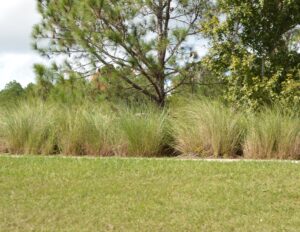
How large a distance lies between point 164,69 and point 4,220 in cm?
930

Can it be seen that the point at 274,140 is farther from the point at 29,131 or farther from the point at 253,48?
the point at 29,131

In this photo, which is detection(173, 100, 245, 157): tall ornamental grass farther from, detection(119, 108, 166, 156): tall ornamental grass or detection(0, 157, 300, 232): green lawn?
detection(0, 157, 300, 232): green lawn

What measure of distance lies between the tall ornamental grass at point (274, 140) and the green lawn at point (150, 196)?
4.30 feet

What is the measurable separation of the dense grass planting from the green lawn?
1465mm

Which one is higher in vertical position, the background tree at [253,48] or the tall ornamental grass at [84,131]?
the background tree at [253,48]

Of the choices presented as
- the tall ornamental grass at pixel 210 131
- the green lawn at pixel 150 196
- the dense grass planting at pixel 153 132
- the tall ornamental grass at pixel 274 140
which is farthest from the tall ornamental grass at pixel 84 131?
the tall ornamental grass at pixel 274 140

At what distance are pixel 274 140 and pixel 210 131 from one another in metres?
1.19

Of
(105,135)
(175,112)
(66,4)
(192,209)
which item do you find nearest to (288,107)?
(175,112)

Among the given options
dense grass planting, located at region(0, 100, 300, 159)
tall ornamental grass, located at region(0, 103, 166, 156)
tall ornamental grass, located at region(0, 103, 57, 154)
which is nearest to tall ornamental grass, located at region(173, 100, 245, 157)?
dense grass planting, located at region(0, 100, 300, 159)

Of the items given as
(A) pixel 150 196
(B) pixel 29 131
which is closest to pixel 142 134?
(B) pixel 29 131

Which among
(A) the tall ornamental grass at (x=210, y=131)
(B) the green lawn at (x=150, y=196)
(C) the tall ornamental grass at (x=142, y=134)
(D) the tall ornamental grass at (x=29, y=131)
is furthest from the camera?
(D) the tall ornamental grass at (x=29, y=131)

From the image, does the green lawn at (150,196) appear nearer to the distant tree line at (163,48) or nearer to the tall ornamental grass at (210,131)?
the tall ornamental grass at (210,131)

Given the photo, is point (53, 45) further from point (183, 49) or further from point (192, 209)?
point (192, 209)

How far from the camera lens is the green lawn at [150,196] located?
5707 millimetres
